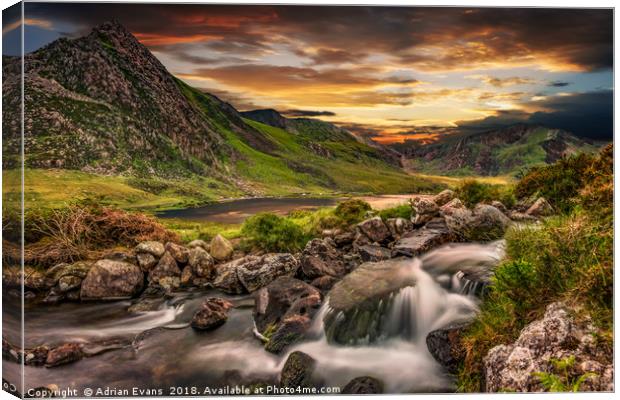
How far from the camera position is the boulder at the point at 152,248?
296 inches

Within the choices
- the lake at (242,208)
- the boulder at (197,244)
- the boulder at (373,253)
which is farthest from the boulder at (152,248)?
the boulder at (373,253)

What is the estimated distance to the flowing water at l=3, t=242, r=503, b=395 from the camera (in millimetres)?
6520

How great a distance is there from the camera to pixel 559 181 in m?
7.75

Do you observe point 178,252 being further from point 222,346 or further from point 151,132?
point 151,132

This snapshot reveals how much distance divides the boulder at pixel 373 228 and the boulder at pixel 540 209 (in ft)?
8.00

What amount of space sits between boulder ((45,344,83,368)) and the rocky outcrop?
557 centimetres

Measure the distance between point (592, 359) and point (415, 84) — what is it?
4.55 meters

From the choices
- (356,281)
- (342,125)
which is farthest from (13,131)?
(356,281)

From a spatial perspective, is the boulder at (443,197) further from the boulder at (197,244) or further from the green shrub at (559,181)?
the boulder at (197,244)

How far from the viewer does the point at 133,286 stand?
7.56 meters

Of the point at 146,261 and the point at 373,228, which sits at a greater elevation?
the point at 373,228

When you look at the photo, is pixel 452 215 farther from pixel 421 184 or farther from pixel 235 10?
pixel 235 10

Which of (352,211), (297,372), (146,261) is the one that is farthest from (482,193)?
(146,261)

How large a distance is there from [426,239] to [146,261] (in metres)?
4.70
